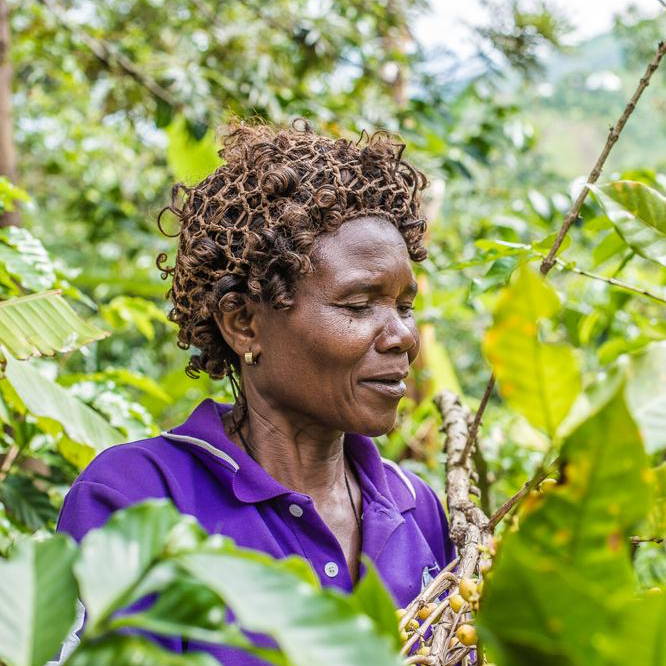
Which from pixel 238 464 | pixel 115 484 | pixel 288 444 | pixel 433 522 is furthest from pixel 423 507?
pixel 115 484

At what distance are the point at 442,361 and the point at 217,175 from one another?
10.7ft

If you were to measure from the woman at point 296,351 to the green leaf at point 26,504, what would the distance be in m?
0.57

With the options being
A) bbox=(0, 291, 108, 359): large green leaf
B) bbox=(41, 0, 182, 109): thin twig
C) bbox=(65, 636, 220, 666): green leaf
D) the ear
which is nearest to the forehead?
the ear

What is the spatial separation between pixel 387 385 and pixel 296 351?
0.16 metres

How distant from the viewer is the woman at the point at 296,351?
4.36 feet

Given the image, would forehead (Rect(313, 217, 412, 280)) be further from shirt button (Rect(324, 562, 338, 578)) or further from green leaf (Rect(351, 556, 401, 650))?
green leaf (Rect(351, 556, 401, 650))

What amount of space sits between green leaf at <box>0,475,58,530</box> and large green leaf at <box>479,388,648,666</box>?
60.7 inches

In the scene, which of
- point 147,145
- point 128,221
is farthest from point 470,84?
point 147,145

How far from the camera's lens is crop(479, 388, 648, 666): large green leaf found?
456mm

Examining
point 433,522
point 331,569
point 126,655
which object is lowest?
point 126,655

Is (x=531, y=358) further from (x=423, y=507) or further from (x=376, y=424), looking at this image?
(x=423, y=507)

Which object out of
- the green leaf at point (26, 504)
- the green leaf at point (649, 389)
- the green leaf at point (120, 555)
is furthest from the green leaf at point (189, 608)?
the green leaf at point (26, 504)

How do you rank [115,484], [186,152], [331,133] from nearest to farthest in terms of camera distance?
[115,484] → [331,133] → [186,152]

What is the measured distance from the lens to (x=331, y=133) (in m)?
3.99
